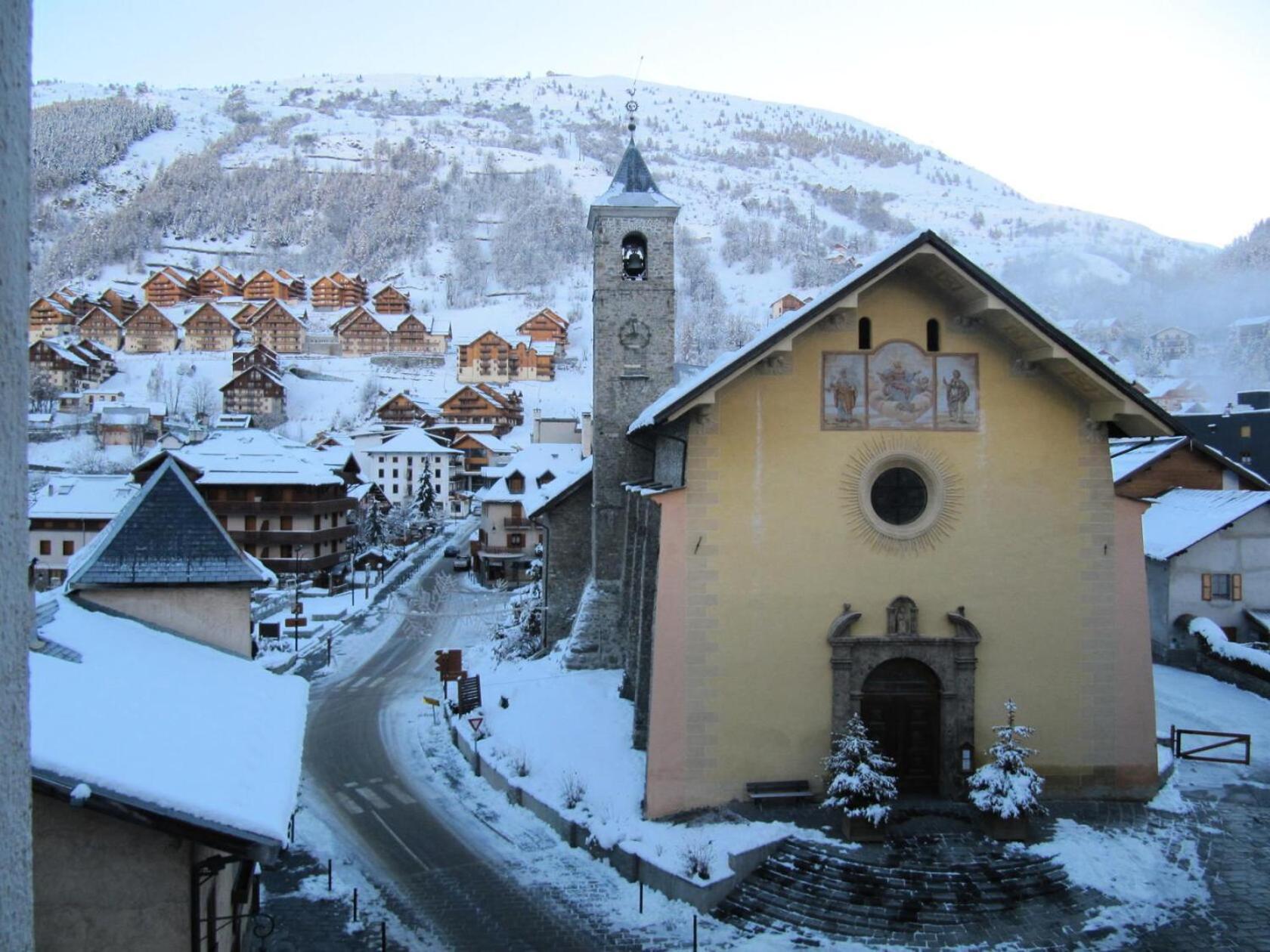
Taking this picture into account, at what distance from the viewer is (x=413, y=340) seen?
124m

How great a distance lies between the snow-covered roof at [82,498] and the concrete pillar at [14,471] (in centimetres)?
5284

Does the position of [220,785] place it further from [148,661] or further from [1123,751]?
[1123,751]

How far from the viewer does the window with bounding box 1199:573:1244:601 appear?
28594mm

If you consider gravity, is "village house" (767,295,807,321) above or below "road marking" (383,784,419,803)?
above

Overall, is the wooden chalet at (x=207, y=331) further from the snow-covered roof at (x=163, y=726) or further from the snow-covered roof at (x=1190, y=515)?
the snow-covered roof at (x=163, y=726)

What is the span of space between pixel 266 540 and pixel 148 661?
37.1 m

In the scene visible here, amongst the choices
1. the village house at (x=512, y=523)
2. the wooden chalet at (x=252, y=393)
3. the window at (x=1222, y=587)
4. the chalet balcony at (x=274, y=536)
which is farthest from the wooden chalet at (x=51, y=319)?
the window at (x=1222, y=587)

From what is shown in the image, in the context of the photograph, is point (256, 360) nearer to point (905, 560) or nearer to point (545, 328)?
point (545, 328)

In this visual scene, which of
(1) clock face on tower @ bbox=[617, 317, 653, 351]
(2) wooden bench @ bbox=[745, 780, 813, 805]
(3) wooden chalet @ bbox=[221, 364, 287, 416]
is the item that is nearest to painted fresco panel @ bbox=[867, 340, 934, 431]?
(2) wooden bench @ bbox=[745, 780, 813, 805]

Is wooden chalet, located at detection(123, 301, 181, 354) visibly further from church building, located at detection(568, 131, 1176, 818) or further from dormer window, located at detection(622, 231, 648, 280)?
church building, located at detection(568, 131, 1176, 818)

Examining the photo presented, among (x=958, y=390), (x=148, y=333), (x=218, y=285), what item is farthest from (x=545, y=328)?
(x=958, y=390)

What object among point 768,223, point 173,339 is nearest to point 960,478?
point 173,339

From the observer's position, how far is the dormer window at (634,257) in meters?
29.2

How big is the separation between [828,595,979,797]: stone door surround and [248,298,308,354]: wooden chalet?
119 meters
